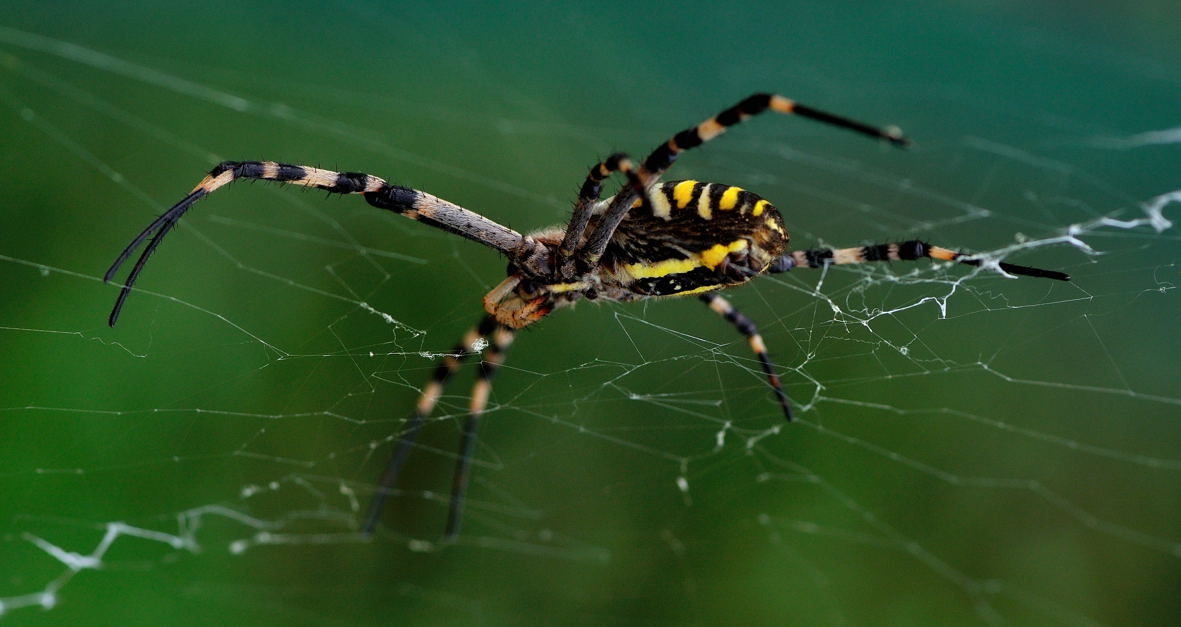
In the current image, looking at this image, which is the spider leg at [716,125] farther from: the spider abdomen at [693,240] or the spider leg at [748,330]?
the spider leg at [748,330]

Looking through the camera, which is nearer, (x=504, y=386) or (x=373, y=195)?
(x=373, y=195)

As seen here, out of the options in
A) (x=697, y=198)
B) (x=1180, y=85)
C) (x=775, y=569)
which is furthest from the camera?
(x=1180, y=85)

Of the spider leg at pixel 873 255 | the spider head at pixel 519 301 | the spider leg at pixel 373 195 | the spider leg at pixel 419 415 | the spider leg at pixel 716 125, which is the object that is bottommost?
the spider leg at pixel 419 415

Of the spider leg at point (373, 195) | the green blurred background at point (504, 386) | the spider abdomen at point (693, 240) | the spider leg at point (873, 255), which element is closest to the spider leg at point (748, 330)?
the green blurred background at point (504, 386)

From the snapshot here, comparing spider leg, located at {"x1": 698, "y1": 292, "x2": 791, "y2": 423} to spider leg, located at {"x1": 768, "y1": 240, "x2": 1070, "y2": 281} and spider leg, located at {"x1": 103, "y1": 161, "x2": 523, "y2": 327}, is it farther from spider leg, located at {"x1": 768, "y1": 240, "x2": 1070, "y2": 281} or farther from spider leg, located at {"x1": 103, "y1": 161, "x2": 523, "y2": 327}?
spider leg, located at {"x1": 103, "y1": 161, "x2": 523, "y2": 327}

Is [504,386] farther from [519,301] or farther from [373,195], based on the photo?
[373,195]

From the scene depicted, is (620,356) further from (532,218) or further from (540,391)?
(532,218)

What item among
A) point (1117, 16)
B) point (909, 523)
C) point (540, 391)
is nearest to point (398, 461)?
point (540, 391)

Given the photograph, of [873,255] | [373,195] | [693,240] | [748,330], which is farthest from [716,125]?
[748,330]
